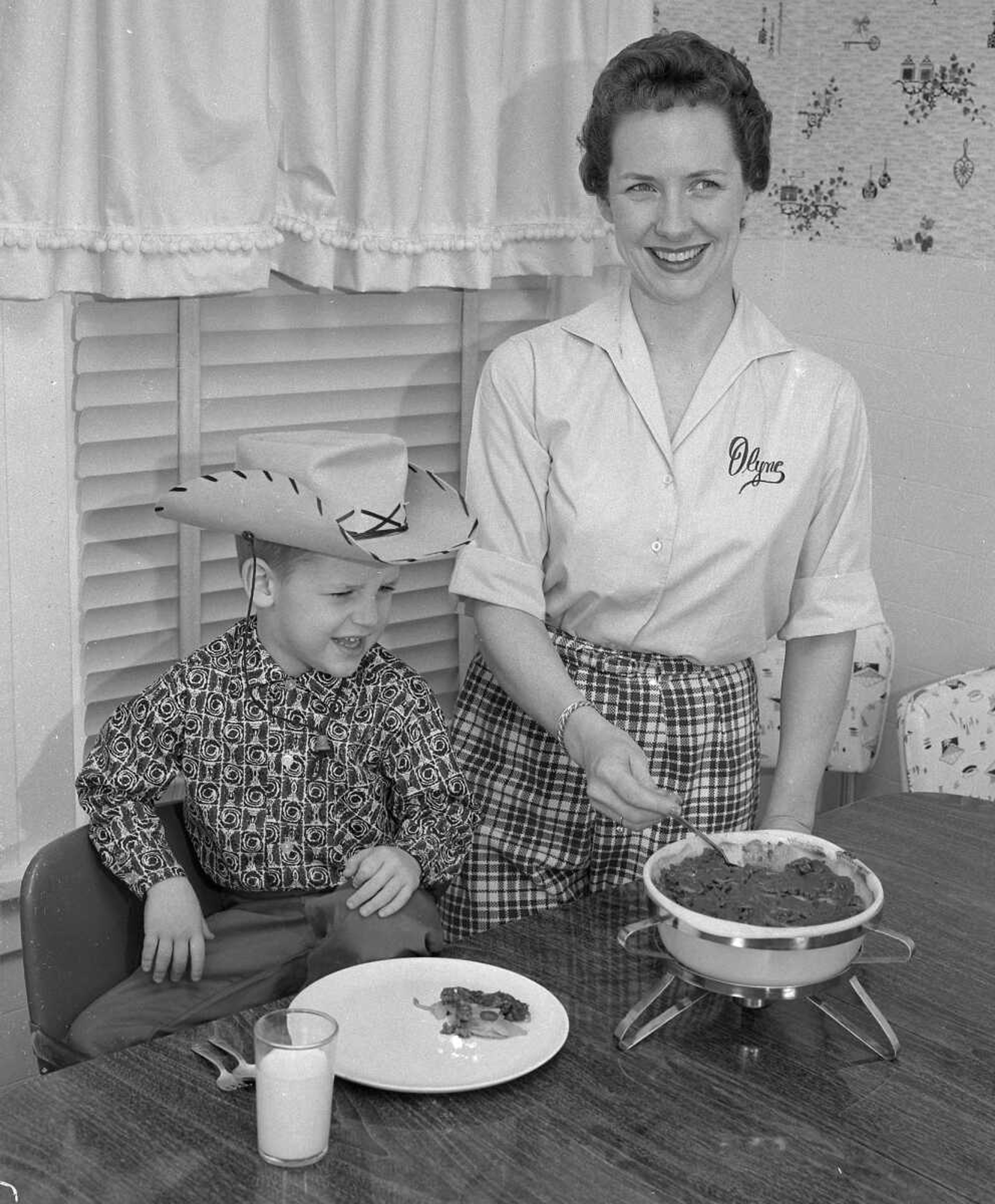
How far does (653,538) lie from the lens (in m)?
2.02

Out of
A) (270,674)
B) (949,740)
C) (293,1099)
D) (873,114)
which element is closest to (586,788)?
(270,674)

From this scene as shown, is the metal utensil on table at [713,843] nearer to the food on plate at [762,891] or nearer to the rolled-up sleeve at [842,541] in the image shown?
the food on plate at [762,891]

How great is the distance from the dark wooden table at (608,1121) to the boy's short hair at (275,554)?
0.54 metres

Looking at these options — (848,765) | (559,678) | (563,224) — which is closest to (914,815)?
(559,678)

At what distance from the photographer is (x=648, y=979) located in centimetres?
167

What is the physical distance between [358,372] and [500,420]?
0.66 metres

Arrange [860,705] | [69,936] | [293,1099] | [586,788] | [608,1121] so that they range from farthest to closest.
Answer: [860,705]
[586,788]
[69,936]
[608,1121]
[293,1099]

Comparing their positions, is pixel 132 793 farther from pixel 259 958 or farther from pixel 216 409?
pixel 216 409

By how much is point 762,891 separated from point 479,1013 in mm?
303

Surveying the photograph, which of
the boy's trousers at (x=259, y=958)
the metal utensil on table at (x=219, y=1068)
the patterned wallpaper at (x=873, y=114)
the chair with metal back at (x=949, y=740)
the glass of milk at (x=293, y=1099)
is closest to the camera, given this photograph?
the glass of milk at (x=293, y=1099)

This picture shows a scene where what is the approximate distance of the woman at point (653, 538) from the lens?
2.02 meters

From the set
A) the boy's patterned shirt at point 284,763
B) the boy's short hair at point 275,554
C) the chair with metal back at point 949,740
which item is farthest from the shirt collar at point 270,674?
the chair with metal back at point 949,740

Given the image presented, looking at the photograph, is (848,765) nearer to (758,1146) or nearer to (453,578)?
(453,578)

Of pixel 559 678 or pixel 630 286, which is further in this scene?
pixel 630 286
